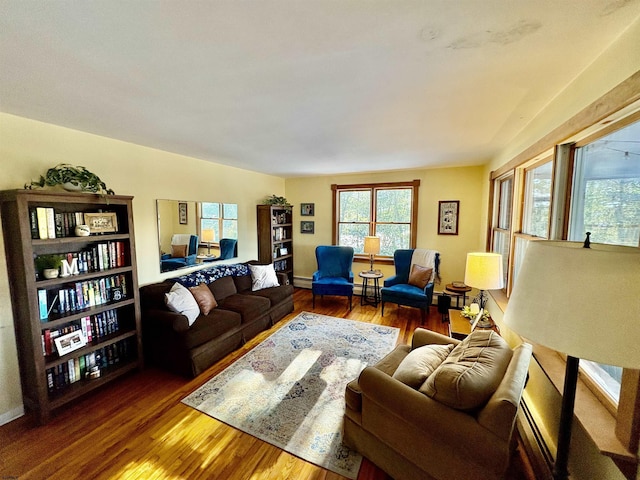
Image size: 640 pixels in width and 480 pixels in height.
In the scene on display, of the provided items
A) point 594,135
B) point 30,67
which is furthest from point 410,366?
point 30,67

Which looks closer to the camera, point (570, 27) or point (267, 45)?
point (570, 27)

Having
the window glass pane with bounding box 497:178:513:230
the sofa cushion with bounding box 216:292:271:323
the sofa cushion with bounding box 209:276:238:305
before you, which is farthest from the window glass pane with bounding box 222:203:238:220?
the window glass pane with bounding box 497:178:513:230

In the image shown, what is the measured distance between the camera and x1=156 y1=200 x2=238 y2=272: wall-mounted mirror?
3.34m

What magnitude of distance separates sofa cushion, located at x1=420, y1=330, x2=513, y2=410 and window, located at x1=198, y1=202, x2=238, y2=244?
3.45 metres

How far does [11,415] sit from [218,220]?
2.77 meters

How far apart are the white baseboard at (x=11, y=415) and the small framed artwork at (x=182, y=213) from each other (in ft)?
7.12

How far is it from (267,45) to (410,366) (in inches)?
76.8

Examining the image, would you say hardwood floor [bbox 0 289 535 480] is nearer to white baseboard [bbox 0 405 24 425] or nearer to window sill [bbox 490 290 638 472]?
white baseboard [bbox 0 405 24 425]

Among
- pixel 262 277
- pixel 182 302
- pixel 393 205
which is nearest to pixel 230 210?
pixel 262 277

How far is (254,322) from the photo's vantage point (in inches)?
135

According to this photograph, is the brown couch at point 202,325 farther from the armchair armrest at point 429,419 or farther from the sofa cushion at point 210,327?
the armchair armrest at point 429,419

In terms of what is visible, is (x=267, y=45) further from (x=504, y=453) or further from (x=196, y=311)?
(x=196, y=311)

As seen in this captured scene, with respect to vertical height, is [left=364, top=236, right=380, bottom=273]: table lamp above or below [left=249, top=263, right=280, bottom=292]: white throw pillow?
above

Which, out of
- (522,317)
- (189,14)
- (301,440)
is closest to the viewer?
(522,317)
